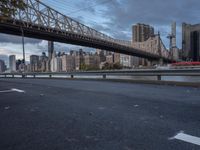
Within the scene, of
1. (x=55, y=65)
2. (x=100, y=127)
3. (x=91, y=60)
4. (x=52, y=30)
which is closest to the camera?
(x=100, y=127)

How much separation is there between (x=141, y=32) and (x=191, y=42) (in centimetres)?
3503

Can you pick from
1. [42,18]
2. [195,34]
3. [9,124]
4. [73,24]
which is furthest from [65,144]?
[195,34]

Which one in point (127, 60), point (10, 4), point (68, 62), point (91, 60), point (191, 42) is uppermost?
point (191, 42)

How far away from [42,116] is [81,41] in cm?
5713

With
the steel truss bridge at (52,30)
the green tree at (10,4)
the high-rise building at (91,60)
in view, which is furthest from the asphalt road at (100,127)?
the high-rise building at (91,60)

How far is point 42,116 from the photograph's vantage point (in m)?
5.44

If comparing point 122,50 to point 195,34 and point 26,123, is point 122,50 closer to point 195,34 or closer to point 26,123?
point 195,34

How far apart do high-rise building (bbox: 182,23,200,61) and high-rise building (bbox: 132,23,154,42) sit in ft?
70.1

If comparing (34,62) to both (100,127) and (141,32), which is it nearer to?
(141,32)

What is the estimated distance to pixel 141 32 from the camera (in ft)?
452

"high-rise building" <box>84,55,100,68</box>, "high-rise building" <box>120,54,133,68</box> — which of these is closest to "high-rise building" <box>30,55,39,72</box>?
"high-rise building" <box>84,55,100,68</box>

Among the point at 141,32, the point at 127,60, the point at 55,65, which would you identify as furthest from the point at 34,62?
the point at 141,32

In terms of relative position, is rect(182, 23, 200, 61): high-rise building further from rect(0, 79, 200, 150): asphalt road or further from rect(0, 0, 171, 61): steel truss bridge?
rect(0, 79, 200, 150): asphalt road

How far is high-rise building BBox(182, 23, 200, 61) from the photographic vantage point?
106 metres
